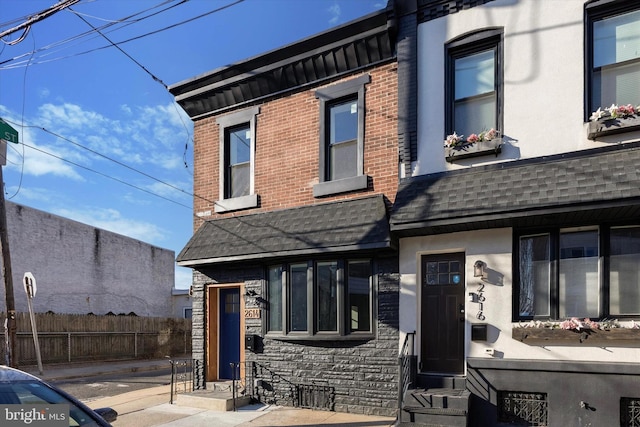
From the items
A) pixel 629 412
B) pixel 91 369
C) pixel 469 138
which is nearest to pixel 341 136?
pixel 469 138

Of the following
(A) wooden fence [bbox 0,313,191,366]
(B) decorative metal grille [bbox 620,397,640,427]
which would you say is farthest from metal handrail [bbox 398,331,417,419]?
(A) wooden fence [bbox 0,313,191,366]

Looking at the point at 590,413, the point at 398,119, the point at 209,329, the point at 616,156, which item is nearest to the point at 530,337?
the point at 590,413

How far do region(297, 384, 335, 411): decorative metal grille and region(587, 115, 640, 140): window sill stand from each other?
20.9 feet

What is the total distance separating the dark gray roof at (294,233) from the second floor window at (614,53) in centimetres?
398

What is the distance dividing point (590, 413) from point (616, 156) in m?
3.75

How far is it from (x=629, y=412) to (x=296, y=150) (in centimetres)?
733

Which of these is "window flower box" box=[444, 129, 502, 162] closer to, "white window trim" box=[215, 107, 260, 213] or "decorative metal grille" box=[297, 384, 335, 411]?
"white window trim" box=[215, 107, 260, 213]

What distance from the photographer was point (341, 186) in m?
9.32

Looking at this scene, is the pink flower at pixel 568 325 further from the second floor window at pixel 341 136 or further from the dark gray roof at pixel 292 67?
the dark gray roof at pixel 292 67

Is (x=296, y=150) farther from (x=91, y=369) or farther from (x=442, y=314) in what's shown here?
(x=91, y=369)

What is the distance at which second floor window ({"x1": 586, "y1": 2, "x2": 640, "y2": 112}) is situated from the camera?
6965 mm

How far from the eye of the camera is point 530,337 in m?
7.06

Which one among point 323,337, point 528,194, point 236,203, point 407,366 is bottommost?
point 407,366

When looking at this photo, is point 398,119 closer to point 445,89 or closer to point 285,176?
point 445,89
